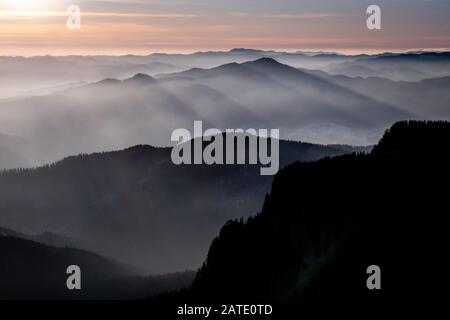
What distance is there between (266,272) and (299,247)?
31.2ft

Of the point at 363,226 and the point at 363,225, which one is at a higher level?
the point at 363,225

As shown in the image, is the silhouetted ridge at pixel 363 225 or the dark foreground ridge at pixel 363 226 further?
the silhouetted ridge at pixel 363 225

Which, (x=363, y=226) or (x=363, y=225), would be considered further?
(x=363, y=225)

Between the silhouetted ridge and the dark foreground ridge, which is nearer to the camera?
the dark foreground ridge
